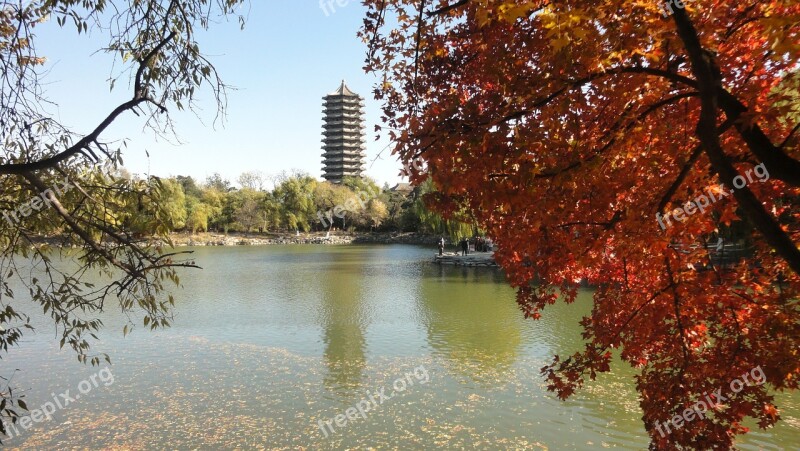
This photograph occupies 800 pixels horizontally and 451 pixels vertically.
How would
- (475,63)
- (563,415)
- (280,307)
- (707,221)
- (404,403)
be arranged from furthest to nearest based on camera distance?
(280,307), (404,403), (563,415), (475,63), (707,221)

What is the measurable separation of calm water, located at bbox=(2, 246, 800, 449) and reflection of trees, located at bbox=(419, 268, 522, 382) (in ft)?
0.18

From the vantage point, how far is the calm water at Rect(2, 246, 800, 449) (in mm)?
5402

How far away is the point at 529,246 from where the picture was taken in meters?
2.94

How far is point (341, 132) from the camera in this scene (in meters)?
59.2

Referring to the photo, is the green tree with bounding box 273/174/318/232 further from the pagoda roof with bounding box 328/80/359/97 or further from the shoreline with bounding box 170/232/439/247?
the pagoda roof with bounding box 328/80/359/97

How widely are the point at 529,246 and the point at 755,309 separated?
134 centimetres

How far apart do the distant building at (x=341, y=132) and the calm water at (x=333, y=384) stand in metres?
47.7

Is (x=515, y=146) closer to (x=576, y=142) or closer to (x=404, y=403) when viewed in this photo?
(x=576, y=142)

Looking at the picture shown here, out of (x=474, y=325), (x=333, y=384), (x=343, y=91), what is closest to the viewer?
(x=333, y=384)

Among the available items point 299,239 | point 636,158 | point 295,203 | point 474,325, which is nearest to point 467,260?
point 474,325

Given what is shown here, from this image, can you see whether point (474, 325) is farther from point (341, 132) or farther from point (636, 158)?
point (341, 132)

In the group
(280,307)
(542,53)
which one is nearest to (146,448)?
(542,53)

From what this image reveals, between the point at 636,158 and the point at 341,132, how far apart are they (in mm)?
57951

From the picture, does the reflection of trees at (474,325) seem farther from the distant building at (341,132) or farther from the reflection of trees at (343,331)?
the distant building at (341,132)
